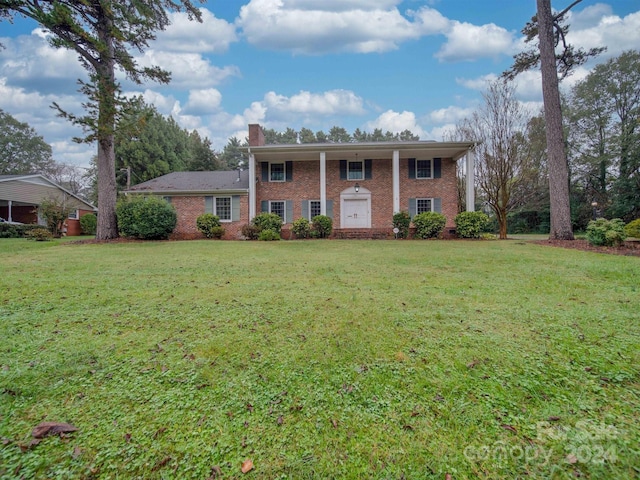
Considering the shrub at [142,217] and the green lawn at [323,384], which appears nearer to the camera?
the green lawn at [323,384]

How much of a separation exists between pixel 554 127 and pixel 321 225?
35.1 ft

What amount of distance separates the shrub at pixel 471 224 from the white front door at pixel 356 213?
5106 millimetres

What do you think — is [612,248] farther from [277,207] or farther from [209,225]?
[209,225]

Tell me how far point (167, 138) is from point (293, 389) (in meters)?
34.9

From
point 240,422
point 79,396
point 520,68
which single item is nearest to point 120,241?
point 79,396

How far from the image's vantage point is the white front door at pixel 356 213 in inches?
687

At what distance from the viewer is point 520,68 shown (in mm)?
13812

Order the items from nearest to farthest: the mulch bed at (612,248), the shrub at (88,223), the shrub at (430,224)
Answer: the mulch bed at (612,248) → the shrub at (430,224) → the shrub at (88,223)

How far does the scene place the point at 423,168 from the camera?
1744cm

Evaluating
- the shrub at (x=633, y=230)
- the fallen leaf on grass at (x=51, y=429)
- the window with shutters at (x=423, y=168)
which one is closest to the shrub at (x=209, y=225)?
the window with shutters at (x=423, y=168)

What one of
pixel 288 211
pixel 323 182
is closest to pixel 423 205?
pixel 323 182

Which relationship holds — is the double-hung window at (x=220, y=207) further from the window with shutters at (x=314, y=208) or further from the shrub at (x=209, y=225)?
the window with shutters at (x=314, y=208)

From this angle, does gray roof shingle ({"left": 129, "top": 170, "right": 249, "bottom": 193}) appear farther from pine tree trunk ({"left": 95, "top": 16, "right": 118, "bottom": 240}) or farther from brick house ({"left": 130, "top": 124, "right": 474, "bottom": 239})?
pine tree trunk ({"left": 95, "top": 16, "right": 118, "bottom": 240})

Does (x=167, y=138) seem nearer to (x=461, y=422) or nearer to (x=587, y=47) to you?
(x=587, y=47)
